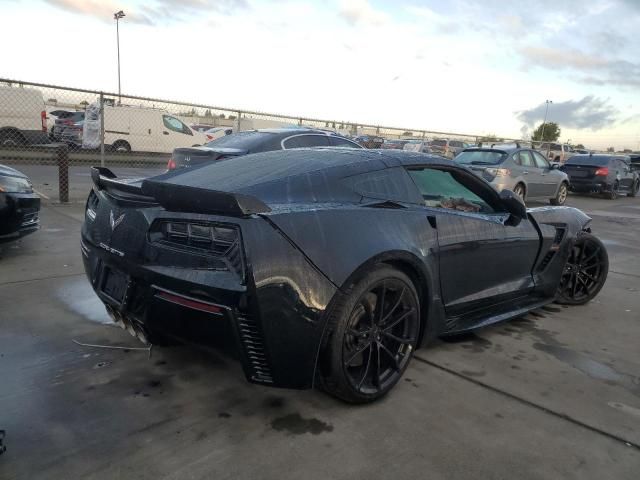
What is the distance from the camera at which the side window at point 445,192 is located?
348 centimetres

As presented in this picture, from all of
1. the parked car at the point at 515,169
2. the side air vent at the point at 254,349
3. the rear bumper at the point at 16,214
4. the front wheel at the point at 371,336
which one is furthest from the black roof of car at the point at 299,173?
the parked car at the point at 515,169

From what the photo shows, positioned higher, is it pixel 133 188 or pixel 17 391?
pixel 133 188

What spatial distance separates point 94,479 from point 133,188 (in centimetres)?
145

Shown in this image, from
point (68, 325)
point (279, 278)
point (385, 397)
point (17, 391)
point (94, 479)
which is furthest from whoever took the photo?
point (68, 325)

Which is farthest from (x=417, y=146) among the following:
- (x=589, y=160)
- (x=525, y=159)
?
(x=525, y=159)

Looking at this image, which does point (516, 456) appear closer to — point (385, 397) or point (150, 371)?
point (385, 397)

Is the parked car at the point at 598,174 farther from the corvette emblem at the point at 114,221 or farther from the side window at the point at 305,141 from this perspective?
the corvette emblem at the point at 114,221

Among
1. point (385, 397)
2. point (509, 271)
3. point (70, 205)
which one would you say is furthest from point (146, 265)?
point (70, 205)

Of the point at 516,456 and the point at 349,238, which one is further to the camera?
the point at 349,238

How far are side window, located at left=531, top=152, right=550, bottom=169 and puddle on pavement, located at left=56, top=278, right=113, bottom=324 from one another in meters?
11.8

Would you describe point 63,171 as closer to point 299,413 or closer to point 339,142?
point 339,142

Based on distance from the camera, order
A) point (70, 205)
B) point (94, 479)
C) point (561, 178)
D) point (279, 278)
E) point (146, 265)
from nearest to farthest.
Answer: point (94, 479) < point (279, 278) < point (146, 265) < point (70, 205) < point (561, 178)

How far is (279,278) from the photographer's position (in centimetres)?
241

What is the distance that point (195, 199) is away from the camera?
8.20 feet
